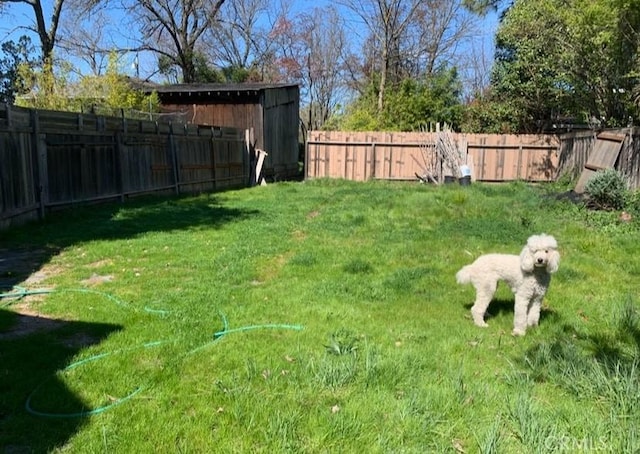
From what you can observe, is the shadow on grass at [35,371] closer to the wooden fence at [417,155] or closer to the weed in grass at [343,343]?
the weed in grass at [343,343]

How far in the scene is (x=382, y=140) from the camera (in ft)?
58.1

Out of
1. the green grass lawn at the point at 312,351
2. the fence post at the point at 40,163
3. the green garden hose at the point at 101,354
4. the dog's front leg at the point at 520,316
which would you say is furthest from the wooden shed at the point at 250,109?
the dog's front leg at the point at 520,316

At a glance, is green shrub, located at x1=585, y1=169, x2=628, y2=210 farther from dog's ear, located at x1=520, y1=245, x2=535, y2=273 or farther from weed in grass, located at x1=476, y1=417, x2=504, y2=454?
weed in grass, located at x1=476, y1=417, x2=504, y2=454

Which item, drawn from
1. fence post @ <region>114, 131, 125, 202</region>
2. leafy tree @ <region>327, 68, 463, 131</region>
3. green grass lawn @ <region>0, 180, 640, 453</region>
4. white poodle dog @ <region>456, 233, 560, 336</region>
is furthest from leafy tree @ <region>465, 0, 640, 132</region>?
fence post @ <region>114, 131, 125, 202</region>

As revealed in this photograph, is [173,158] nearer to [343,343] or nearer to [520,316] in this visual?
[343,343]

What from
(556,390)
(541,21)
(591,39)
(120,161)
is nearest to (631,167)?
(591,39)

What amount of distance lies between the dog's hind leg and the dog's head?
0.41 metres

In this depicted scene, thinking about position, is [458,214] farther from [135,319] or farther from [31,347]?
[31,347]

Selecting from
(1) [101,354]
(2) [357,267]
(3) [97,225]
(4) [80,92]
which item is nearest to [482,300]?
(2) [357,267]

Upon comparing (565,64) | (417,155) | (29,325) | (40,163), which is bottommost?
(29,325)

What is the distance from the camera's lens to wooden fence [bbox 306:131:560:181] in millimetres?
17094

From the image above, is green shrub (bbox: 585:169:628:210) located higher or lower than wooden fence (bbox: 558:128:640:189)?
lower

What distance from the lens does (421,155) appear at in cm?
1761

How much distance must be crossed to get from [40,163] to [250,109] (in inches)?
416
